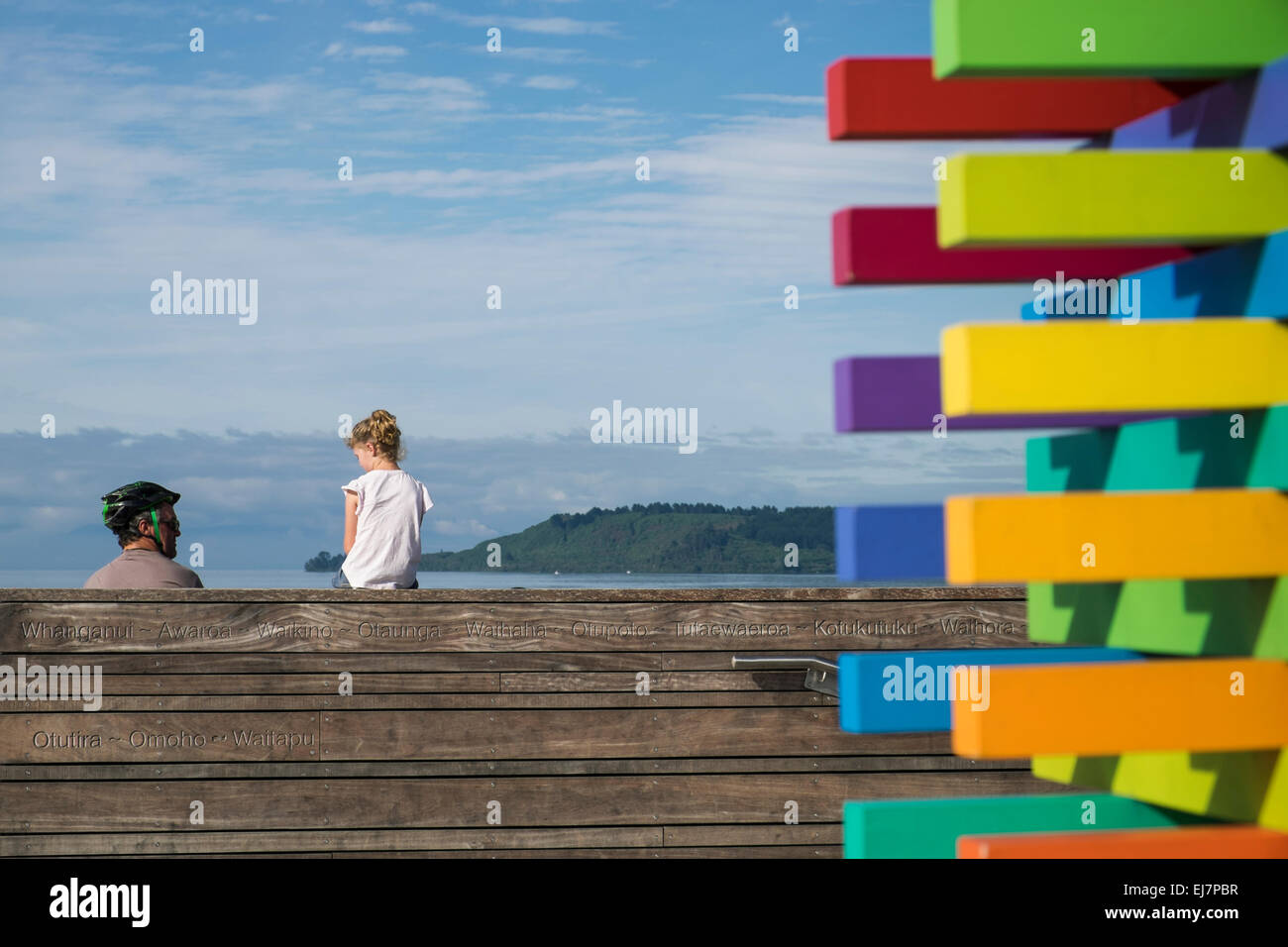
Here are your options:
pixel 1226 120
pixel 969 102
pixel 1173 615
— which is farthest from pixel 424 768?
pixel 1226 120

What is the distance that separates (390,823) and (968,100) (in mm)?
3882

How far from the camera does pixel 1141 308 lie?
1.68m

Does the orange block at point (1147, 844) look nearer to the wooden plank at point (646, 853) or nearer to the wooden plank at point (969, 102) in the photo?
the wooden plank at point (969, 102)

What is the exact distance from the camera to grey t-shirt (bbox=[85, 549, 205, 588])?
5195mm

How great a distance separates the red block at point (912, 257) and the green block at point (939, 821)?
1.94 feet

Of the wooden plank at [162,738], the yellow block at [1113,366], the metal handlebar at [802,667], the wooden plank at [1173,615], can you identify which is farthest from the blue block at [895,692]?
the wooden plank at [162,738]

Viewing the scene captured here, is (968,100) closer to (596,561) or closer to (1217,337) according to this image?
(1217,337)

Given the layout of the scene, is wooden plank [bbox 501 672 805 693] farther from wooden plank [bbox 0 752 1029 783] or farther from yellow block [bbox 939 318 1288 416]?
yellow block [bbox 939 318 1288 416]

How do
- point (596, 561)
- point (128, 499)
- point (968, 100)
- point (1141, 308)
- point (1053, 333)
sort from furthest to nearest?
point (596, 561), point (128, 499), point (1141, 308), point (968, 100), point (1053, 333)

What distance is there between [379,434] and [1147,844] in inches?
176

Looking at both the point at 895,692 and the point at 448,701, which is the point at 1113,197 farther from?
the point at 448,701

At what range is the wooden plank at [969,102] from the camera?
151cm
